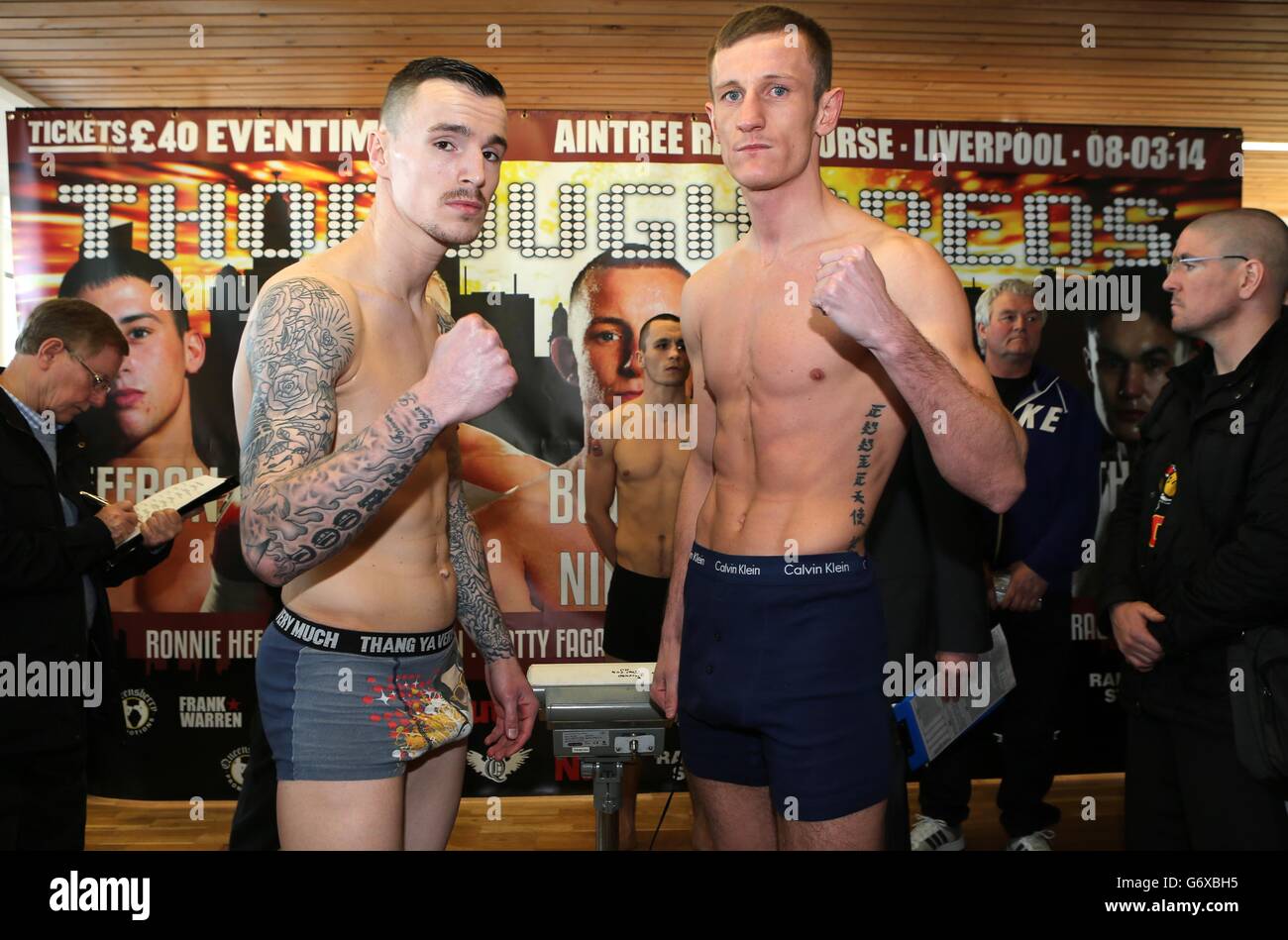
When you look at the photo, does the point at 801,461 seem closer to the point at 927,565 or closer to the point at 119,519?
the point at 927,565

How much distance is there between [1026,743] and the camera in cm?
390

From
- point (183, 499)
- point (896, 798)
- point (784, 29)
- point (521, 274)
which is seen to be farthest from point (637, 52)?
point (896, 798)

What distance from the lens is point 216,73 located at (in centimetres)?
459

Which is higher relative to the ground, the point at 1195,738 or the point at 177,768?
the point at 1195,738

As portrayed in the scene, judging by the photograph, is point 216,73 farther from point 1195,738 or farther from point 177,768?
point 1195,738

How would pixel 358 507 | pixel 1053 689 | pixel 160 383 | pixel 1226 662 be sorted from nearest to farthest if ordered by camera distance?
pixel 358 507 → pixel 1226 662 → pixel 1053 689 → pixel 160 383

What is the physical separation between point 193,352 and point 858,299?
11.5 ft

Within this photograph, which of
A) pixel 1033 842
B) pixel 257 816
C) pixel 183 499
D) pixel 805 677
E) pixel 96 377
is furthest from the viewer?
pixel 1033 842

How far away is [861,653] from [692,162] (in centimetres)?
303

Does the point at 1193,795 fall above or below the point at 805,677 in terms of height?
below

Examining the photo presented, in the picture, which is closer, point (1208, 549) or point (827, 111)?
point (827, 111)

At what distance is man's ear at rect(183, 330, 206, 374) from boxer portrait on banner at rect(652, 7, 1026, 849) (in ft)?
9.74

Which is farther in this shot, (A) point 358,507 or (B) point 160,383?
(B) point 160,383
